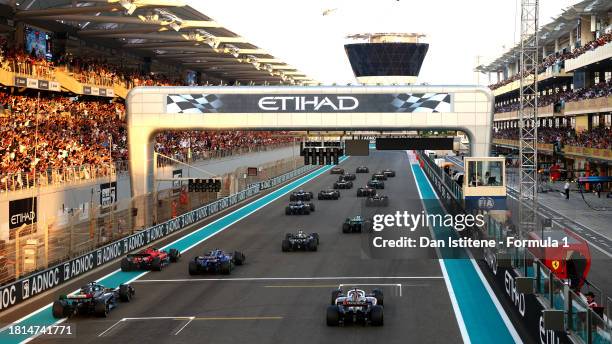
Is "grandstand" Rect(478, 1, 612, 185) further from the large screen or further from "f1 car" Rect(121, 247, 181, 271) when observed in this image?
"f1 car" Rect(121, 247, 181, 271)

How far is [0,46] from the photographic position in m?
41.8

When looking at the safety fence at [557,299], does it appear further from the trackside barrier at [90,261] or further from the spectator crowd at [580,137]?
the spectator crowd at [580,137]

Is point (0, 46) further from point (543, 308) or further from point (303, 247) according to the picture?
point (543, 308)

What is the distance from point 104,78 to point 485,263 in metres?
33.8

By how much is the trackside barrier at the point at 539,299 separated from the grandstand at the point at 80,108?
15223mm

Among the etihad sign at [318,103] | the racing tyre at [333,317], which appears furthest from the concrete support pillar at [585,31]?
the racing tyre at [333,317]

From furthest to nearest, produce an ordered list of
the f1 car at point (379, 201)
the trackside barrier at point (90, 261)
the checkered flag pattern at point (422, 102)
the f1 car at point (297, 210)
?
the f1 car at point (379, 201) < the f1 car at point (297, 210) < the checkered flag pattern at point (422, 102) < the trackside barrier at point (90, 261)

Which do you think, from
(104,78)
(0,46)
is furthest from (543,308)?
(104,78)

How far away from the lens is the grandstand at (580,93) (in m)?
64.1

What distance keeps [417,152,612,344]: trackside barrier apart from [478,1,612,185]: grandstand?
1350 inches

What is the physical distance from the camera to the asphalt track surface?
65.9 ft

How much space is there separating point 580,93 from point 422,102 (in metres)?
43.6

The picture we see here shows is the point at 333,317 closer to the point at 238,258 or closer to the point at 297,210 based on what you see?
the point at 238,258

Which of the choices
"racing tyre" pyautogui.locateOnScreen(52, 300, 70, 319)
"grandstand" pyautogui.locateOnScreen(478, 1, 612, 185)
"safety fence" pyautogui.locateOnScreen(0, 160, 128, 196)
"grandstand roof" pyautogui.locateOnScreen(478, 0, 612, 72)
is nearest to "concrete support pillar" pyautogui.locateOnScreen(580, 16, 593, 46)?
"grandstand" pyautogui.locateOnScreen(478, 1, 612, 185)
